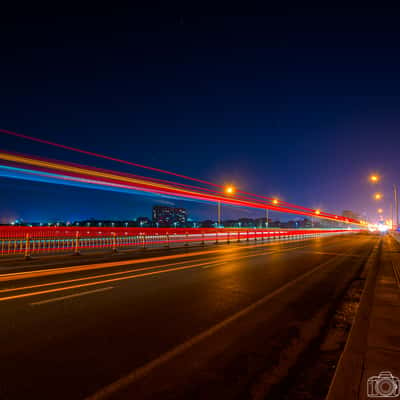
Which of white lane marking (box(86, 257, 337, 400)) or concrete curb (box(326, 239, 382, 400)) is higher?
concrete curb (box(326, 239, 382, 400))

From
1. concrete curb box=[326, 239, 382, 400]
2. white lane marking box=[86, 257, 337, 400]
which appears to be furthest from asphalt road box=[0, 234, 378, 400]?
concrete curb box=[326, 239, 382, 400]

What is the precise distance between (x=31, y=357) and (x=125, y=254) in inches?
498

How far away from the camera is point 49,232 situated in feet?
51.2

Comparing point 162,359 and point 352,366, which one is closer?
point 352,366

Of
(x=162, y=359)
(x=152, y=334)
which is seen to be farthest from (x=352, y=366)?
(x=152, y=334)

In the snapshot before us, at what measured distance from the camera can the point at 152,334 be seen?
4.44m

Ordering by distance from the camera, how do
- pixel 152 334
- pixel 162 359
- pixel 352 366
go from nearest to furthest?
pixel 352 366
pixel 162 359
pixel 152 334

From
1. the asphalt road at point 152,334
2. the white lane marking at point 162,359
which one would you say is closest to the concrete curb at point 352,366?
the asphalt road at point 152,334

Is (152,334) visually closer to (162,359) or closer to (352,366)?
(162,359)

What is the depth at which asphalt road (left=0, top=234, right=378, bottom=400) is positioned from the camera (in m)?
3.06

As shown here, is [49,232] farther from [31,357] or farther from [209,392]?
[209,392]

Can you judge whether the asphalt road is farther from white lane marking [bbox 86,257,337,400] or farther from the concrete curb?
the concrete curb

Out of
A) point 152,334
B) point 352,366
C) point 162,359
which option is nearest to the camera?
point 352,366

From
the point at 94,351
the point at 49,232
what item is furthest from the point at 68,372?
the point at 49,232
